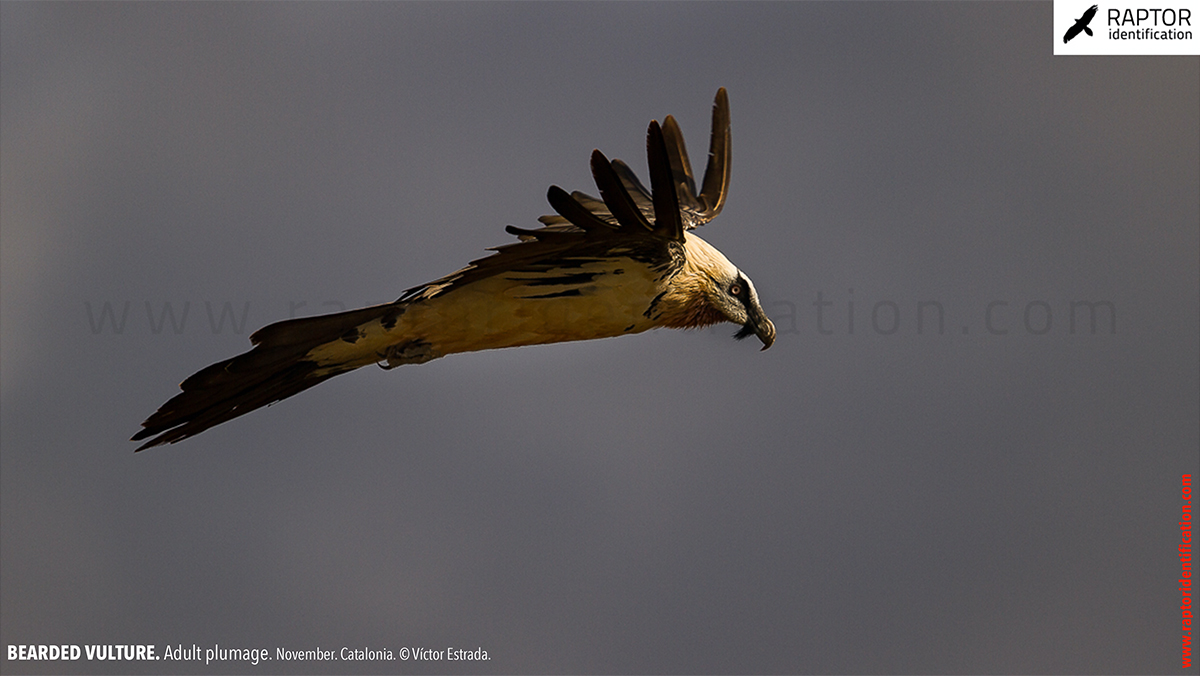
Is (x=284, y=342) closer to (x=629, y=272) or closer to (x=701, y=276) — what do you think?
(x=629, y=272)

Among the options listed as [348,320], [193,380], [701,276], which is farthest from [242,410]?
[701,276]

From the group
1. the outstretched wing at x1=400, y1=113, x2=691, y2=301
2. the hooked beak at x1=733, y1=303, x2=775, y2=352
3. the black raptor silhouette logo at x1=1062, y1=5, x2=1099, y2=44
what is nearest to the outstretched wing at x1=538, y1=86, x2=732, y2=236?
the hooked beak at x1=733, y1=303, x2=775, y2=352

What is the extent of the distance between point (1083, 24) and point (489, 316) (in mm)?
10180

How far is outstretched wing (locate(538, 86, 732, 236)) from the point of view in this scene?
11.7m

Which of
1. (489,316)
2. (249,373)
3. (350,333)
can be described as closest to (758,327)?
(489,316)

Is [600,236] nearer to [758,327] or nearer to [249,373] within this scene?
[758,327]

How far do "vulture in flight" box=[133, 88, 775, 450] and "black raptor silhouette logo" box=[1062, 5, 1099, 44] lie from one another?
821 centimetres

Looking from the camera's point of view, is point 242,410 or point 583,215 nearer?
point 583,215

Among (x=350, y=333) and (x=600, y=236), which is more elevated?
(x=600, y=236)

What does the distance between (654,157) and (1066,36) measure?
30.5ft

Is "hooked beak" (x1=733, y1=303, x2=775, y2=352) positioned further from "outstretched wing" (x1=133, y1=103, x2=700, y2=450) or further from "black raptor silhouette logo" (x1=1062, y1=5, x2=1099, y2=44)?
"black raptor silhouette logo" (x1=1062, y1=5, x2=1099, y2=44)

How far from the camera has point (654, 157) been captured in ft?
30.3

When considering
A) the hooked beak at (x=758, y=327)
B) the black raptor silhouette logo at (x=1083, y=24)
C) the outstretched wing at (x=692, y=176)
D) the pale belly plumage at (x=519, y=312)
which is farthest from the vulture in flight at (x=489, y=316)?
the black raptor silhouette logo at (x=1083, y=24)

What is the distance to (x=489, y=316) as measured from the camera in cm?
1031
